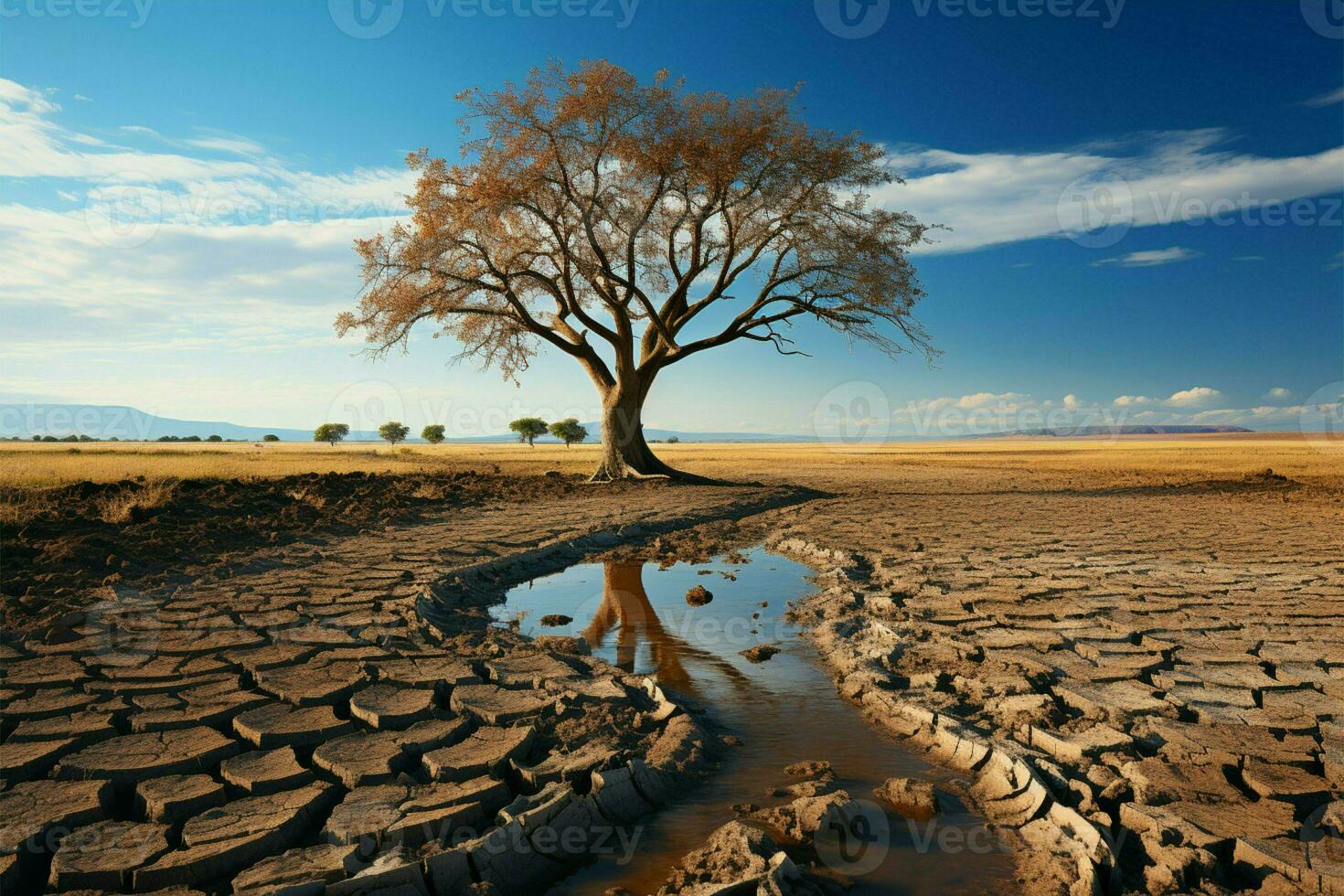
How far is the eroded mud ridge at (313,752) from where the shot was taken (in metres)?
2.74

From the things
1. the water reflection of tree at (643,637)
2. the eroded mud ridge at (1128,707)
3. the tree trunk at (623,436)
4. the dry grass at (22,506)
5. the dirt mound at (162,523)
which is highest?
the tree trunk at (623,436)

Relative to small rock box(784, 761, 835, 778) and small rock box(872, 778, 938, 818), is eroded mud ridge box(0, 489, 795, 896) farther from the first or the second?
small rock box(872, 778, 938, 818)

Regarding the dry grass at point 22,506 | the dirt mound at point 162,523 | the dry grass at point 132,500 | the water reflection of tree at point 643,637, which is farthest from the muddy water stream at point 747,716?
the dry grass at point 22,506

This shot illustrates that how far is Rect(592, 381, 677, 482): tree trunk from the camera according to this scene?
62.0 feet

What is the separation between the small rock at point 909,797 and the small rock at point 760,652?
201 cm

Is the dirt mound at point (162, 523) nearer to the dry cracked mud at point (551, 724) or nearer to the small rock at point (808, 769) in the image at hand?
the dry cracked mud at point (551, 724)

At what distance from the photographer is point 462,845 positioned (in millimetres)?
2766

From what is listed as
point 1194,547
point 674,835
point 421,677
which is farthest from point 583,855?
point 1194,547

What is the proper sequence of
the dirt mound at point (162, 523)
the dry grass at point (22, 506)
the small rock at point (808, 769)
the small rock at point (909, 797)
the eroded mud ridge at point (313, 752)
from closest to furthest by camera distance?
the eroded mud ridge at point (313, 752), the small rock at point (909, 797), the small rock at point (808, 769), the dirt mound at point (162, 523), the dry grass at point (22, 506)

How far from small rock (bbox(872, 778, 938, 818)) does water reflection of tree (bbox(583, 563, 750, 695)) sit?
1.57 meters

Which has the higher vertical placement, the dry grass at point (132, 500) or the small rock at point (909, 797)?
the dry grass at point (132, 500)

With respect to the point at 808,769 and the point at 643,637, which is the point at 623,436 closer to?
the point at 643,637

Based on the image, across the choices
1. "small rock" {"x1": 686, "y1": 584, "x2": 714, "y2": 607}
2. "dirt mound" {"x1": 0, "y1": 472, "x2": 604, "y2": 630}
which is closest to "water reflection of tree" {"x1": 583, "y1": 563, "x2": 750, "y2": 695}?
"small rock" {"x1": 686, "y1": 584, "x2": 714, "y2": 607}

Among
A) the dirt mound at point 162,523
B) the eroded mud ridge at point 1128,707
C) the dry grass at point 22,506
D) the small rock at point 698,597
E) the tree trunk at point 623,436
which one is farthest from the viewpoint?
the tree trunk at point 623,436
